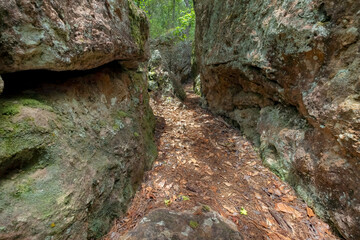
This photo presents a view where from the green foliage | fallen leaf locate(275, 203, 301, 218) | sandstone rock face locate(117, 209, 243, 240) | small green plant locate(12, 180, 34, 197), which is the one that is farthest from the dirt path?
the green foliage

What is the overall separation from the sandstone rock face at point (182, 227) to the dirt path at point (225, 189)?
0.39 ft

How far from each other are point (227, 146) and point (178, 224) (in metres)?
2.25

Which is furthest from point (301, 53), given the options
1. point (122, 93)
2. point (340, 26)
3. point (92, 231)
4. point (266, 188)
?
point (92, 231)

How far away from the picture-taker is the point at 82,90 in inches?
85.7

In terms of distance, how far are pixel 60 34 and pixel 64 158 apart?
46.3 inches

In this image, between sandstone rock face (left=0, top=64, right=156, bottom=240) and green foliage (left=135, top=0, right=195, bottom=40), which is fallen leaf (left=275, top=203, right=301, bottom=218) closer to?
sandstone rock face (left=0, top=64, right=156, bottom=240)

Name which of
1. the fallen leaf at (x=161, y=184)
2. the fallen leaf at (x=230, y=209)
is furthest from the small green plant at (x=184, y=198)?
the fallen leaf at (x=230, y=209)

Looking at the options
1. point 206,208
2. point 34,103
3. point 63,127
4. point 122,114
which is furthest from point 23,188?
point 206,208

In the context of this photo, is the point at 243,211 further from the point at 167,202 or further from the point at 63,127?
the point at 63,127

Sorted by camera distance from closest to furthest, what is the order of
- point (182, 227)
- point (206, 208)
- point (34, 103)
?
point (34, 103)
point (182, 227)
point (206, 208)

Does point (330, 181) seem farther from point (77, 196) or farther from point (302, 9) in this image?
point (77, 196)

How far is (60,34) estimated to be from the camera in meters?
1.49

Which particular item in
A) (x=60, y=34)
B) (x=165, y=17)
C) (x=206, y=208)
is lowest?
(x=206, y=208)

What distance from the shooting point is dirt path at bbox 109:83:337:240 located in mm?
2111
